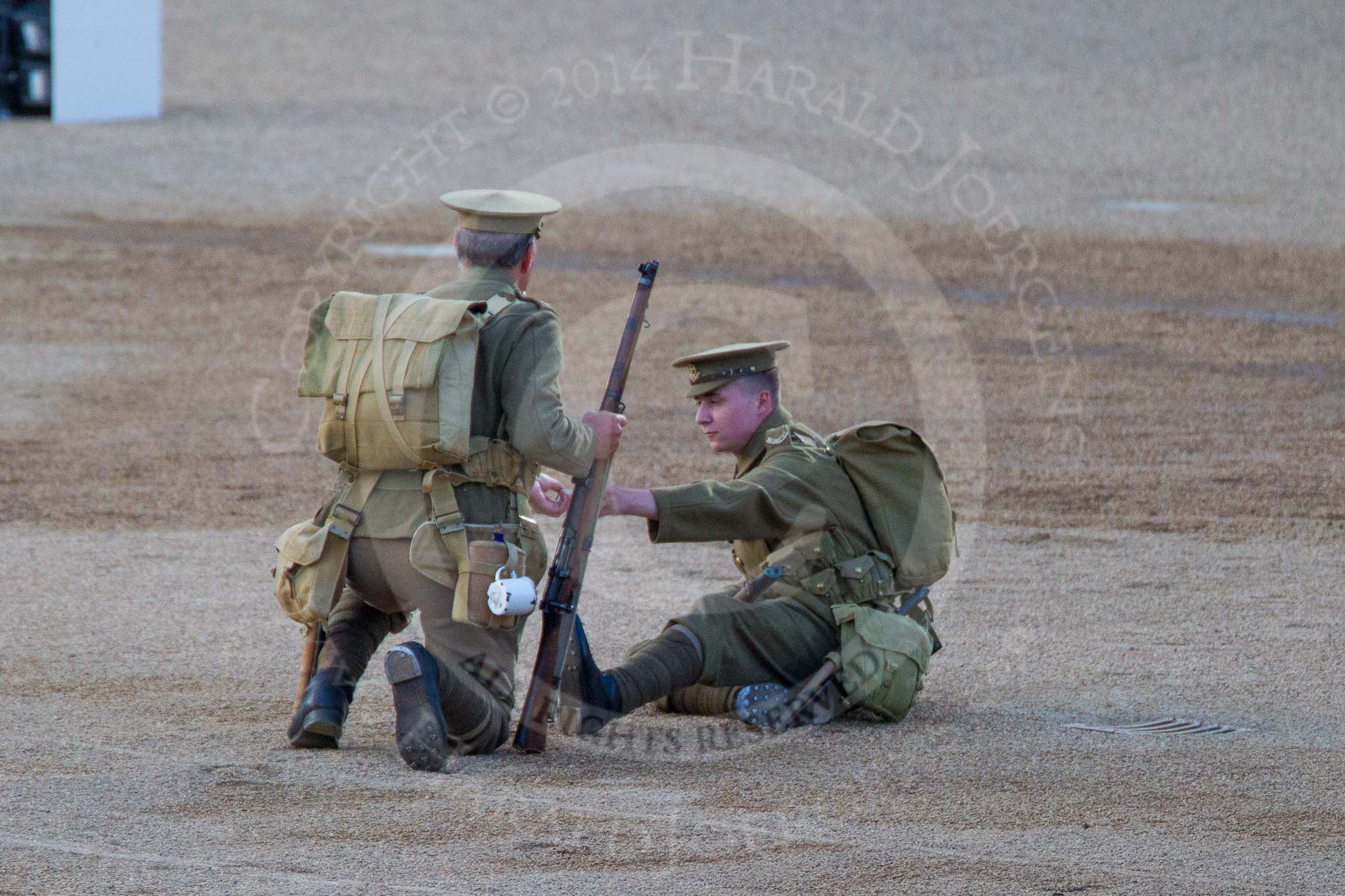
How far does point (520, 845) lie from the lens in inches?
170

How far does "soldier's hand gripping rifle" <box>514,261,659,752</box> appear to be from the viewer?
5.08 meters

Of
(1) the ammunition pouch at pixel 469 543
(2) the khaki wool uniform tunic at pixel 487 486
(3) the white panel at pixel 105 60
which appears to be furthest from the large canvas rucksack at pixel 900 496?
(3) the white panel at pixel 105 60

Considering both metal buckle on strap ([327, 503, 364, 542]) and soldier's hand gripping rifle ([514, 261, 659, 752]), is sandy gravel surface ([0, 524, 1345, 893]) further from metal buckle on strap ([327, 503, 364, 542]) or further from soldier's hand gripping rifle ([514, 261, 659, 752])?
metal buckle on strap ([327, 503, 364, 542])

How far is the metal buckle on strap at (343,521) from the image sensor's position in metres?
4.97

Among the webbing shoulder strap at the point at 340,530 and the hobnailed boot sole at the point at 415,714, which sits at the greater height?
the webbing shoulder strap at the point at 340,530

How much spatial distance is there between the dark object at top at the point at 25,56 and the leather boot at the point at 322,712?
69.7 feet

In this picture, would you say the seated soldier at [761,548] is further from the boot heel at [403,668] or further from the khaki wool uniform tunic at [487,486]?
the boot heel at [403,668]

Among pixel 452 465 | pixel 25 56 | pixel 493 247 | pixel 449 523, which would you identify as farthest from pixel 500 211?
pixel 25 56

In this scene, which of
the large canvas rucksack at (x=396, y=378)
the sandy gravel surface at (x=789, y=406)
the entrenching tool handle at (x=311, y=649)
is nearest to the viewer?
the sandy gravel surface at (x=789, y=406)

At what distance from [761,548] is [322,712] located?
151 centimetres

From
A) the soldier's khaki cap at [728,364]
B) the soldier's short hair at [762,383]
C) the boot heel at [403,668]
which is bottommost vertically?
the boot heel at [403,668]

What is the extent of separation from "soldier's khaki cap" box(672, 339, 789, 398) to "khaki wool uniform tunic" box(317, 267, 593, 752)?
→ 2.08ft

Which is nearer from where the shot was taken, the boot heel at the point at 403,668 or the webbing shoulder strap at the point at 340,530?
the boot heel at the point at 403,668

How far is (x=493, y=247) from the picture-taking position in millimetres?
5086
